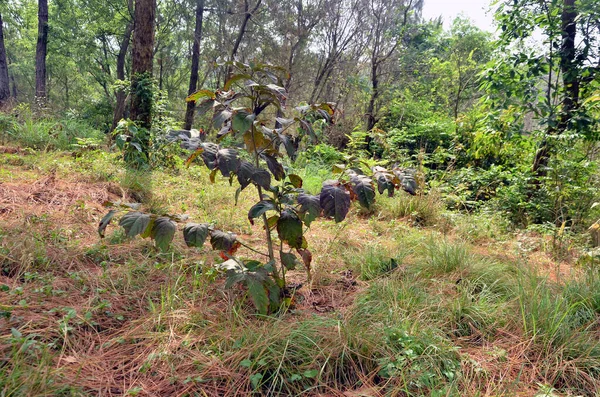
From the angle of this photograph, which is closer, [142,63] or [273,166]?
[273,166]

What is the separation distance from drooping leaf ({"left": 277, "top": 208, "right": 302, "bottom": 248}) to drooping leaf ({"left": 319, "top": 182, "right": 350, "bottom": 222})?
212 mm

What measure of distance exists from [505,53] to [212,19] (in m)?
12.8

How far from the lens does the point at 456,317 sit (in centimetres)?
168

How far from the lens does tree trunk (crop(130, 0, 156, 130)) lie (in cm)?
538

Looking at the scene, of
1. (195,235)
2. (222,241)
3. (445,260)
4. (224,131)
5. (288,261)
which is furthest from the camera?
(445,260)

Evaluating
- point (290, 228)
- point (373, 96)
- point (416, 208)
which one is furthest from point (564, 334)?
point (373, 96)

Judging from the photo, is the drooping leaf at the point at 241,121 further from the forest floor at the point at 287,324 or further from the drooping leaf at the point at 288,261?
the forest floor at the point at 287,324

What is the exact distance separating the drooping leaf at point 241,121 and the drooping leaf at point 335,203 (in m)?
0.42

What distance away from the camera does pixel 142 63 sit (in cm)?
555

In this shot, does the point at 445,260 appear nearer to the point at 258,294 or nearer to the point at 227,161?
the point at 258,294

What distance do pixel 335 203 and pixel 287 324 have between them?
2.05 feet

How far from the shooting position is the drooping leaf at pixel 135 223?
1238mm

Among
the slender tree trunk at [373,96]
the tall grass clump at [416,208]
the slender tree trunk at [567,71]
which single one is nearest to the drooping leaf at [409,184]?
the tall grass clump at [416,208]

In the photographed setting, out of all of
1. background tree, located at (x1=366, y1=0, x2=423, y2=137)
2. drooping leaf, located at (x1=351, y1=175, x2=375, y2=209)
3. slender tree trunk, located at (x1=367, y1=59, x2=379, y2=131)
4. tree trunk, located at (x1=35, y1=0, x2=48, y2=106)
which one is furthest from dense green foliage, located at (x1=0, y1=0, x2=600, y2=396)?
tree trunk, located at (x1=35, y1=0, x2=48, y2=106)
